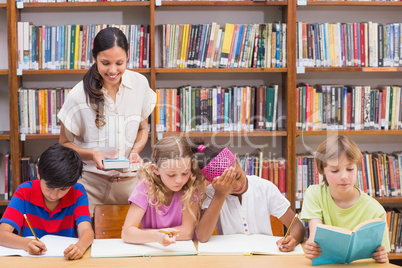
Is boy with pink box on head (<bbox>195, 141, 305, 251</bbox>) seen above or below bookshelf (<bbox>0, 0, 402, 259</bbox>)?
below

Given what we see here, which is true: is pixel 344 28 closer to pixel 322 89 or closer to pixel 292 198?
pixel 322 89

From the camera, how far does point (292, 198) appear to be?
3.38 meters

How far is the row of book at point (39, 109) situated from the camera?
10.8 feet

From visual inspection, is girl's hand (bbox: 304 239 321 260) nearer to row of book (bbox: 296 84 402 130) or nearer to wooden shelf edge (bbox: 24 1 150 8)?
row of book (bbox: 296 84 402 130)

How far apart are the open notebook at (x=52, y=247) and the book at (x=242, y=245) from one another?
51 cm

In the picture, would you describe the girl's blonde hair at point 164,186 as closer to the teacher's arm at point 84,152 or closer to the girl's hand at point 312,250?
the teacher's arm at point 84,152

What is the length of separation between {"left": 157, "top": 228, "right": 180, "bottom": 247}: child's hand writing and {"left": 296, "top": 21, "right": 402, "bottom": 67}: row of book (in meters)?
1.79

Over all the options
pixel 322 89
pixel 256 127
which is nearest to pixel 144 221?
pixel 256 127

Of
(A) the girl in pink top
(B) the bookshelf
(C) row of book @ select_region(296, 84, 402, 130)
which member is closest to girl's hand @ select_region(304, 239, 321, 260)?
(A) the girl in pink top

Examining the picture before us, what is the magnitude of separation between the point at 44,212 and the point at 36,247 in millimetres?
299

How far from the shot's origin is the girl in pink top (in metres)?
2.09

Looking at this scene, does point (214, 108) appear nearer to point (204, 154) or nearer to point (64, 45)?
point (64, 45)

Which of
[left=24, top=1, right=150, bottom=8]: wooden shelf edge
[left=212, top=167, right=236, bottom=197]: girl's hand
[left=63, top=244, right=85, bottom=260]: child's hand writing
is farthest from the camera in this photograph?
[left=24, top=1, right=150, bottom=8]: wooden shelf edge

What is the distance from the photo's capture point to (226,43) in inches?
130
